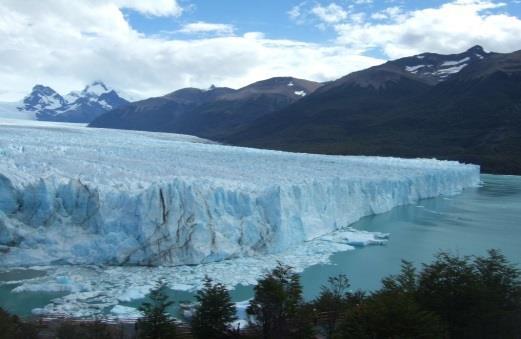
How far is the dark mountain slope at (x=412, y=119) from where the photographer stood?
5662cm

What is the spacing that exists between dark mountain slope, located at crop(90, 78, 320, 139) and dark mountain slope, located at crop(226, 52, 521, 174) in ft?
68.4

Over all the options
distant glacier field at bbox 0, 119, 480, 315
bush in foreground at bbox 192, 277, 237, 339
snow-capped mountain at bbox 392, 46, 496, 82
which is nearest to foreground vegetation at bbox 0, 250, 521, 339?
bush in foreground at bbox 192, 277, 237, 339

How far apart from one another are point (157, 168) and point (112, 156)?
4241mm

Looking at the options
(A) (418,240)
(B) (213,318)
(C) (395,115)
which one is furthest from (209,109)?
(B) (213,318)

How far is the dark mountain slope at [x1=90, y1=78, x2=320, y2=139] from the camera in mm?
119500

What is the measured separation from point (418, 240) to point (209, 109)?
11231cm

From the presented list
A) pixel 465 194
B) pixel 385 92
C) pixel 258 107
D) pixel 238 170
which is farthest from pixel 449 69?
pixel 238 170

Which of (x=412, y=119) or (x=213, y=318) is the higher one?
(x=412, y=119)

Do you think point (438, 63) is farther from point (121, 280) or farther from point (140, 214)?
point (121, 280)

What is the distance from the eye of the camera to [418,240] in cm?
2000

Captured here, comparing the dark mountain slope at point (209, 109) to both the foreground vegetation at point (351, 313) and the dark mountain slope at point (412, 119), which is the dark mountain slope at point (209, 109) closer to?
the dark mountain slope at point (412, 119)

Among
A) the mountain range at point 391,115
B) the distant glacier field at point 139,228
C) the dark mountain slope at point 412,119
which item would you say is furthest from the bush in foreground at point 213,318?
the dark mountain slope at point 412,119

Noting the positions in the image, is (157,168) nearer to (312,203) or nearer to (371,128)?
(312,203)

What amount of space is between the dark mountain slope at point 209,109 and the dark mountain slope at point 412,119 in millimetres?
20835
